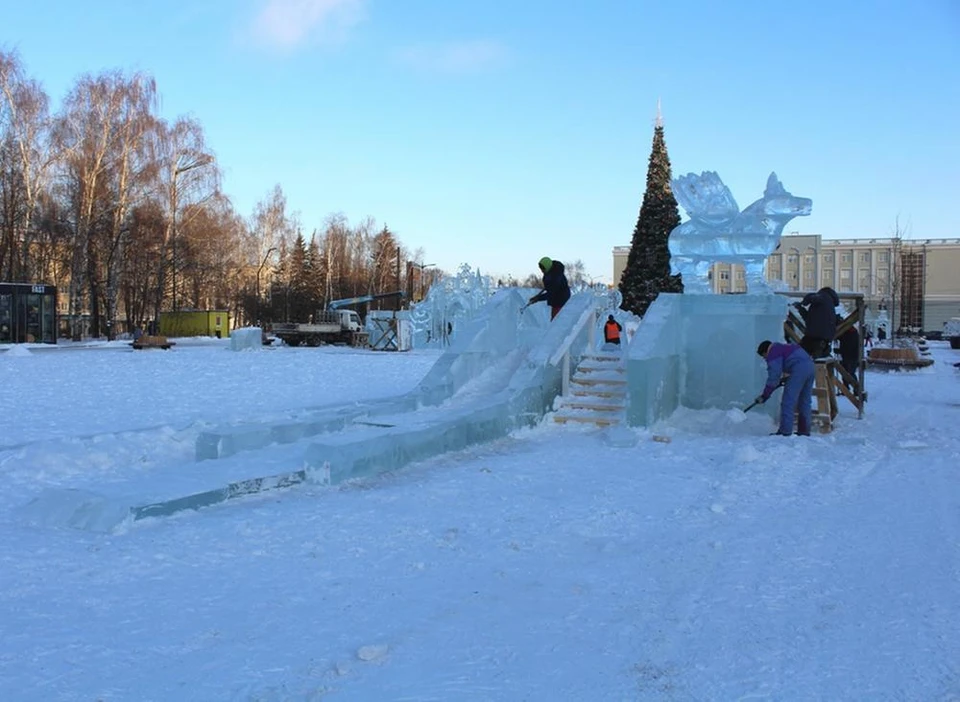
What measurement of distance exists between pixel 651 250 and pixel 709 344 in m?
31.3

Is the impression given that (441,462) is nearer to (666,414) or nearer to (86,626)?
(666,414)

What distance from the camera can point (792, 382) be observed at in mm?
9031

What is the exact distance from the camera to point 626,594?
4203 mm

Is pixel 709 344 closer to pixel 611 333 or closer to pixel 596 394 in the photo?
pixel 596 394

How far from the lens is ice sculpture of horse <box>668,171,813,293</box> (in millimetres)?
11500

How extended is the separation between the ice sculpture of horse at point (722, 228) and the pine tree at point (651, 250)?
93.6 ft

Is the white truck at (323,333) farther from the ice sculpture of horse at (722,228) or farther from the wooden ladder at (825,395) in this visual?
the wooden ladder at (825,395)

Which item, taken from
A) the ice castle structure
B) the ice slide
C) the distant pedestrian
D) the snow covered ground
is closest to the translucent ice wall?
the ice castle structure

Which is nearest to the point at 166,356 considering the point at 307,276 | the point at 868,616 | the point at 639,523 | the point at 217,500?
the point at 217,500

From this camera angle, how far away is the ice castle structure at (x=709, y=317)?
10.0 metres

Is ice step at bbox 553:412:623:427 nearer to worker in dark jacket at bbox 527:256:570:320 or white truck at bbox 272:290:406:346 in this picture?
worker in dark jacket at bbox 527:256:570:320

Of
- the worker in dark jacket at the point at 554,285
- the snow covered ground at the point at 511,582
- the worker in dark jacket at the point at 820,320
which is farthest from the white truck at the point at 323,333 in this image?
the snow covered ground at the point at 511,582

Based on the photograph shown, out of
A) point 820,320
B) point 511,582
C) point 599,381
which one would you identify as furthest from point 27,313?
point 511,582

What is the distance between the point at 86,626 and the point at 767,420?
8.52m
